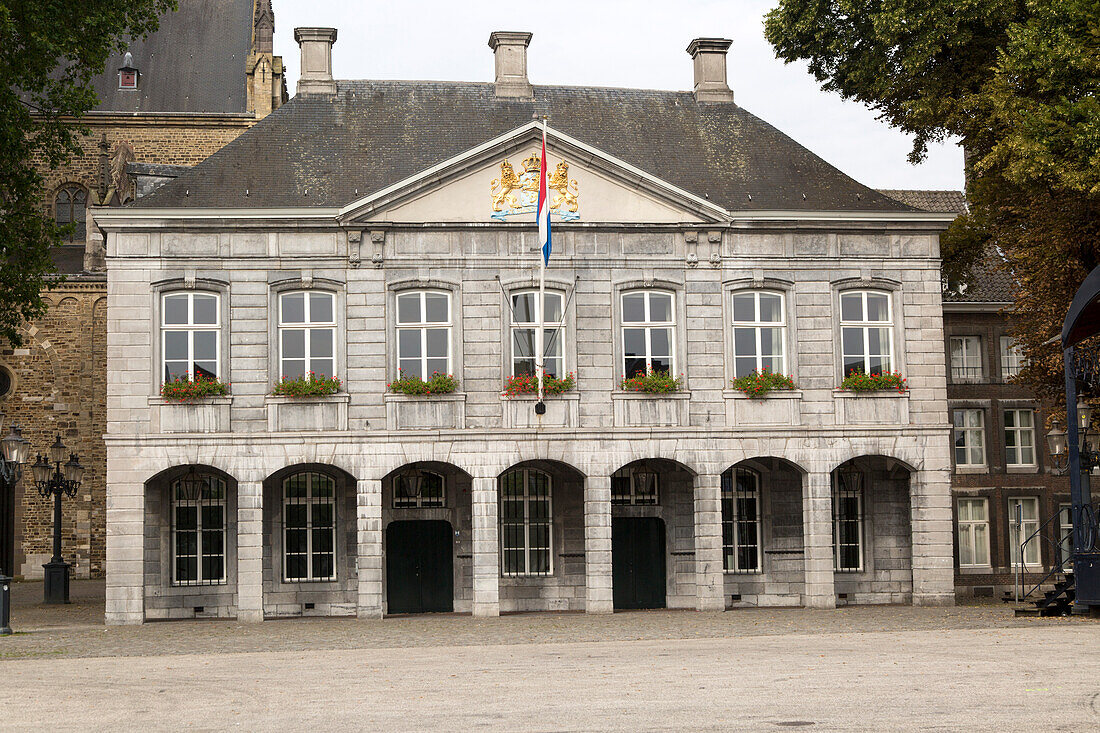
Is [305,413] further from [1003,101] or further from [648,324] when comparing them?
[1003,101]

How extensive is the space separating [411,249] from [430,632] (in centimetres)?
725

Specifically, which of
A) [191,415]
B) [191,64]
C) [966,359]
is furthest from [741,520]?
[191,64]

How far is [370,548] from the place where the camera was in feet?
78.8

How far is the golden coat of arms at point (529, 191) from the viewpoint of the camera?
24.8 metres

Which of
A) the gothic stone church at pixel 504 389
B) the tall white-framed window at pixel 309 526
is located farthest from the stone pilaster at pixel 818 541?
the tall white-framed window at pixel 309 526

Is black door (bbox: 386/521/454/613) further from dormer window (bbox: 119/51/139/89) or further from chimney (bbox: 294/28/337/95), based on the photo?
dormer window (bbox: 119/51/139/89)

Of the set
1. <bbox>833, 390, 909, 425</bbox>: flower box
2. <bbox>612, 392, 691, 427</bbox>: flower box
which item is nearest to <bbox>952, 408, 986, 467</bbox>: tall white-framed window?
<bbox>833, 390, 909, 425</bbox>: flower box

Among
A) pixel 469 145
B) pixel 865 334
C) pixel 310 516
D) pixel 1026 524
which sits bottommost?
pixel 1026 524

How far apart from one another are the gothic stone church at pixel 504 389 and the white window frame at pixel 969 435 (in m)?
10.3

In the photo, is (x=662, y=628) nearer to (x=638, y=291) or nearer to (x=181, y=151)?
(x=638, y=291)

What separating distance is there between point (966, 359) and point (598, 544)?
1609 centimetres

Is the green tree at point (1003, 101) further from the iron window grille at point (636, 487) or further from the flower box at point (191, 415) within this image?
the flower box at point (191, 415)

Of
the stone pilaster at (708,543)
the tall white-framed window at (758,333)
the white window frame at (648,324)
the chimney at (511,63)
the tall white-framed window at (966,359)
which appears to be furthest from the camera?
the tall white-framed window at (966,359)

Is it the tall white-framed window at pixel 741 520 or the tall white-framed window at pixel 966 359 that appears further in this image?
the tall white-framed window at pixel 966 359
